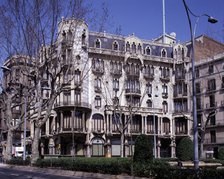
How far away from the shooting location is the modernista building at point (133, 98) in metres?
61.7

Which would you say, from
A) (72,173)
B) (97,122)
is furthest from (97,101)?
(72,173)

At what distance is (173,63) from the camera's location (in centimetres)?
7138

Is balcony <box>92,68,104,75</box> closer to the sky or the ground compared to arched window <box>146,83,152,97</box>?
closer to the sky

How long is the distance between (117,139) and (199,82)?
1741 centimetres

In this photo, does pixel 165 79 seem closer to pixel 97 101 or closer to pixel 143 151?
pixel 97 101

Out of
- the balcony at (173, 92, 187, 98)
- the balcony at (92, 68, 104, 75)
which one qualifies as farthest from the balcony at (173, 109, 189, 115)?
the balcony at (92, 68, 104, 75)

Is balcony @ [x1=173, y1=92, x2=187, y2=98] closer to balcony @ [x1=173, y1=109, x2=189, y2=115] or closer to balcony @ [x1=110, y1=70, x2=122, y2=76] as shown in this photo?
balcony @ [x1=173, y1=109, x2=189, y2=115]

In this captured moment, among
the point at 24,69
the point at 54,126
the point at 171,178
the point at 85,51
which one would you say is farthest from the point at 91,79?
the point at 171,178

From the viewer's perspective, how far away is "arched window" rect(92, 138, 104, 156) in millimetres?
62375

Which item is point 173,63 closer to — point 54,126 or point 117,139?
point 117,139

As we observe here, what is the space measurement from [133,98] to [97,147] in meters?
10.1

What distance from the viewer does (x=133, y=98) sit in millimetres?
66125

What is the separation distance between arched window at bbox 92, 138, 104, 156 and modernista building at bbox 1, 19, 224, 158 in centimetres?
15

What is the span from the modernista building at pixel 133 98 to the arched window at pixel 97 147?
15cm
